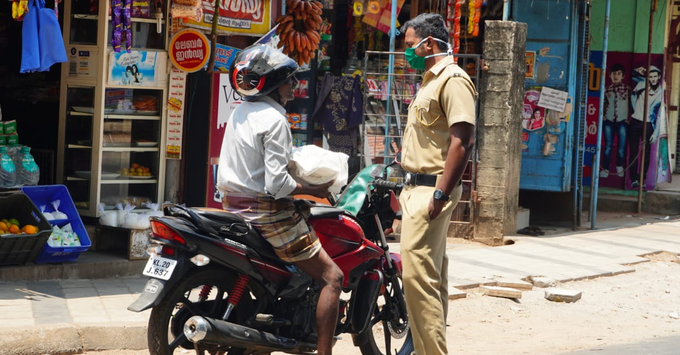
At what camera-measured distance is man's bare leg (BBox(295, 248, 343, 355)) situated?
15.9 ft

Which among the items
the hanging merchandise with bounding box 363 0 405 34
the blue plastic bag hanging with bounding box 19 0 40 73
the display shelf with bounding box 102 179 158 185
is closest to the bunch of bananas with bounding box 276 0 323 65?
the display shelf with bounding box 102 179 158 185

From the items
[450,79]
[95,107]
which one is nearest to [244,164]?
[450,79]

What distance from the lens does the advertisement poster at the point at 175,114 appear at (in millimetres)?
8094

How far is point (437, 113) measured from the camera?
193 inches

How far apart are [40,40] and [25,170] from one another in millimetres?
1134

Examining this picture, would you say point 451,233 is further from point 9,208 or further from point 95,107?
point 9,208

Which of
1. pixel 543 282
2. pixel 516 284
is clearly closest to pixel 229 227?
pixel 516 284

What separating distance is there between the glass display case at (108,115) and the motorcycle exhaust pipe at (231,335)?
3.53 m

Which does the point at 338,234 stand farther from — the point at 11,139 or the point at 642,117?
the point at 642,117

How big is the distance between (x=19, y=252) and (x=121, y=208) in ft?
4.02

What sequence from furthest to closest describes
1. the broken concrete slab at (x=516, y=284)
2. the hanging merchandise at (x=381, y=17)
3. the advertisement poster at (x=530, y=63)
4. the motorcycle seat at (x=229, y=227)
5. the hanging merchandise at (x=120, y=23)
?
the advertisement poster at (x=530, y=63), the hanging merchandise at (x=381, y=17), the broken concrete slab at (x=516, y=284), the hanging merchandise at (x=120, y=23), the motorcycle seat at (x=229, y=227)

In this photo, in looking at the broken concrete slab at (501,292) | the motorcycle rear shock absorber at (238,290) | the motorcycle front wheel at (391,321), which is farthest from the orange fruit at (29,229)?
the broken concrete slab at (501,292)

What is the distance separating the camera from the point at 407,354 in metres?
5.51

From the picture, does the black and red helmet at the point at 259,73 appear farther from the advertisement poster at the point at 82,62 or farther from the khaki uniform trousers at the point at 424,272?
the advertisement poster at the point at 82,62
